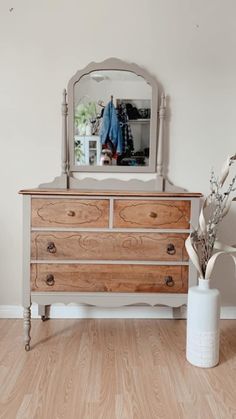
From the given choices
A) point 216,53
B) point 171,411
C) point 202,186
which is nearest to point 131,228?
point 202,186

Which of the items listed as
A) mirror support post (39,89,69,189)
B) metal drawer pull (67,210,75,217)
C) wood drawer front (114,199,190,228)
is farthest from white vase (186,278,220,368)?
mirror support post (39,89,69,189)

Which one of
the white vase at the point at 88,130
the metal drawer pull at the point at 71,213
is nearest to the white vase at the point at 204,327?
the metal drawer pull at the point at 71,213

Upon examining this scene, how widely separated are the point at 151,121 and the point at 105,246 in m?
0.97

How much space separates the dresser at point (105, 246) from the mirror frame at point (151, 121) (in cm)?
46

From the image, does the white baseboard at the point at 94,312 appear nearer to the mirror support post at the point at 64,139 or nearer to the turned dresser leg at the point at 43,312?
the turned dresser leg at the point at 43,312

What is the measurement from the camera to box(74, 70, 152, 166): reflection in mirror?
2.73 meters

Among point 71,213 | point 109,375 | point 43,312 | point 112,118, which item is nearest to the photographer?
point 109,375

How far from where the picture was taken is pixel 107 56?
274 centimetres

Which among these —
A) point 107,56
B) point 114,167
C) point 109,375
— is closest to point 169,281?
point 109,375

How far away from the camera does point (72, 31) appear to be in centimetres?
272

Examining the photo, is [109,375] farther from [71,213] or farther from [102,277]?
[71,213]

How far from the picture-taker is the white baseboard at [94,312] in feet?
9.42

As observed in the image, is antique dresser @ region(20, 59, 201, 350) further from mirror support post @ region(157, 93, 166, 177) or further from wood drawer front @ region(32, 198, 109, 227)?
mirror support post @ region(157, 93, 166, 177)

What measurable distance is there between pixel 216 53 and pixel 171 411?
2.27 m
